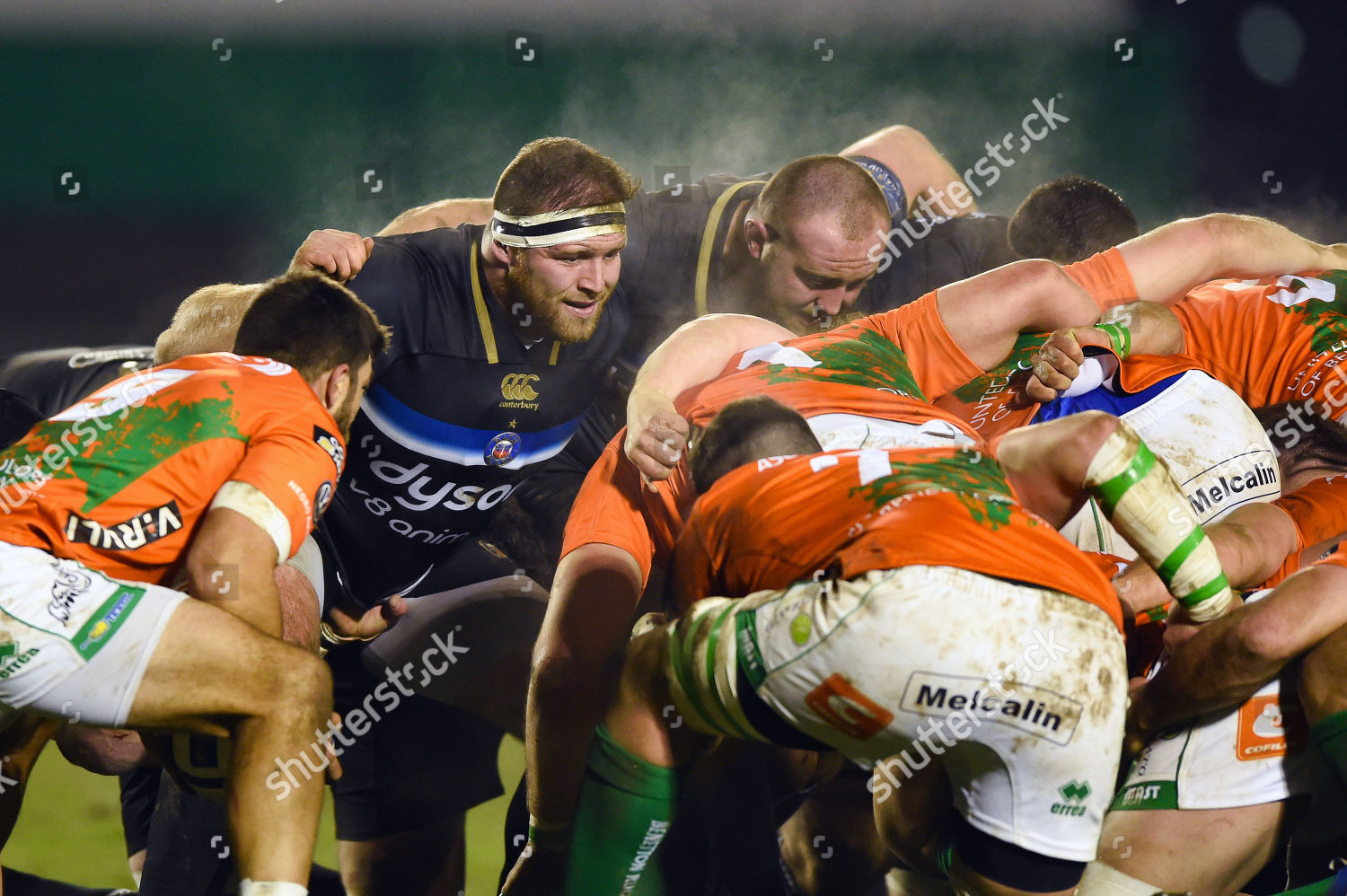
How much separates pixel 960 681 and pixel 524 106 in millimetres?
2732

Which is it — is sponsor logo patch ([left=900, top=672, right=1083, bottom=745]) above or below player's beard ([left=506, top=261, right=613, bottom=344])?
below

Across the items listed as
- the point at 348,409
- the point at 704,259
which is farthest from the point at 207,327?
the point at 704,259

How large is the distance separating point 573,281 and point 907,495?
105cm

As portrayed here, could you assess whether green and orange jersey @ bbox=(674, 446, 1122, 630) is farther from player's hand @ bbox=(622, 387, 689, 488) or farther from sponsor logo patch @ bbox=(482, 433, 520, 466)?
sponsor logo patch @ bbox=(482, 433, 520, 466)

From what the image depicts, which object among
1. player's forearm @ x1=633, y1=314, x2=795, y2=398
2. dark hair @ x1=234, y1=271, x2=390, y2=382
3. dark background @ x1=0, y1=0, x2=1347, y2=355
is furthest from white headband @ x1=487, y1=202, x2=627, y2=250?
dark background @ x1=0, y1=0, x2=1347, y2=355

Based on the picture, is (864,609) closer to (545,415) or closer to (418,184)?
(545,415)

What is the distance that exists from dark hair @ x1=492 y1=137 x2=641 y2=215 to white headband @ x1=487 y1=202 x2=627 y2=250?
0.01 metres

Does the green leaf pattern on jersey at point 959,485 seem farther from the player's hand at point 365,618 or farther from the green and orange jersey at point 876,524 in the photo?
the player's hand at point 365,618

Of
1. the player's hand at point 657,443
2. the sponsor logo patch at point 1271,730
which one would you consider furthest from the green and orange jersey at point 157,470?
the sponsor logo patch at point 1271,730

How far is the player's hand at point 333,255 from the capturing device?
222cm

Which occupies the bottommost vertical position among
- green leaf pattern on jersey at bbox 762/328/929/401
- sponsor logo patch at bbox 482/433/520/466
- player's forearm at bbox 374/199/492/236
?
sponsor logo patch at bbox 482/433/520/466

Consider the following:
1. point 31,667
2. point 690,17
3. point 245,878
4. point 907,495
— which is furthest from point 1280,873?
point 690,17

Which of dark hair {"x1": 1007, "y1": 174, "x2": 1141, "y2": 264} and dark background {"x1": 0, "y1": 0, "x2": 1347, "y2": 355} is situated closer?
dark hair {"x1": 1007, "y1": 174, "x2": 1141, "y2": 264}

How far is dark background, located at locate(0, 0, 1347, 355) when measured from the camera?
342cm
